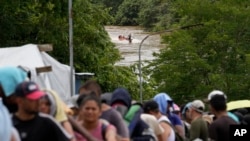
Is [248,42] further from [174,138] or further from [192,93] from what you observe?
[174,138]

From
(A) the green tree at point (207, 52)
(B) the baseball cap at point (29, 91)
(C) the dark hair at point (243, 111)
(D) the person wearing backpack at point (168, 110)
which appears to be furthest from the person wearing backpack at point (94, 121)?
(A) the green tree at point (207, 52)

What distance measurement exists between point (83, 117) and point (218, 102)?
4.82 feet

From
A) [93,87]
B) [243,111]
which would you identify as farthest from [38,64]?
[93,87]

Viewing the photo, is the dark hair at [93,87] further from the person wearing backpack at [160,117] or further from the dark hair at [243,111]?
the dark hair at [243,111]

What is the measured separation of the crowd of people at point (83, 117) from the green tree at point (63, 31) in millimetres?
17500

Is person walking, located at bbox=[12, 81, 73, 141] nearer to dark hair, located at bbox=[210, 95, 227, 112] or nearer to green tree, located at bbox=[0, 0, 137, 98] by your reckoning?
dark hair, located at bbox=[210, 95, 227, 112]

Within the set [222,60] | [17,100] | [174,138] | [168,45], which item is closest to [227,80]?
[222,60]

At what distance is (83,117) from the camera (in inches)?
213

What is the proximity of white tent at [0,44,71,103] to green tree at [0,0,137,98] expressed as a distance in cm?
1150

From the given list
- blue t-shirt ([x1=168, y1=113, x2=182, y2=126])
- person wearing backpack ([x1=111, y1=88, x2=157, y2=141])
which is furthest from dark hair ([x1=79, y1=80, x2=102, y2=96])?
blue t-shirt ([x1=168, y1=113, x2=182, y2=126])

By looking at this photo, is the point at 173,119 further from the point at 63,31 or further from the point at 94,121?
the point at 63,31

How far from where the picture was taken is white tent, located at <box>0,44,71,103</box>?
10.7m

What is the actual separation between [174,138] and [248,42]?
22506 mm

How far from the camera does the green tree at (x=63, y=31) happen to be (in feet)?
80.5
